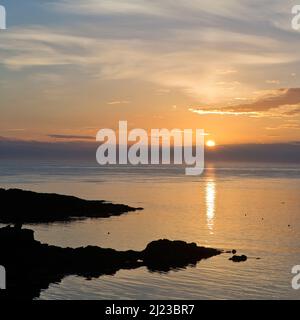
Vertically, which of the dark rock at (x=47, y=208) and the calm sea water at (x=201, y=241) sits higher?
the dark rock at (x=47, y=208)

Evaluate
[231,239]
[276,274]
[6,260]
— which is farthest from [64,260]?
[231,239]

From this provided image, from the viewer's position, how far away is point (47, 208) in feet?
366

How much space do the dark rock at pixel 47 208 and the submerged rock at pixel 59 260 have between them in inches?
1655

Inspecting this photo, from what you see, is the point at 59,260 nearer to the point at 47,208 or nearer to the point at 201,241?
the point at 201,241

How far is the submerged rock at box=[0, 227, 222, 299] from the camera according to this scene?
166 feet

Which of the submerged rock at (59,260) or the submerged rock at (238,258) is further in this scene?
the submerged rock at (238,258)

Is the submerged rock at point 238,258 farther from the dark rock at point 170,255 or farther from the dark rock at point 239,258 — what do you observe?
the dark rock at point 170,255

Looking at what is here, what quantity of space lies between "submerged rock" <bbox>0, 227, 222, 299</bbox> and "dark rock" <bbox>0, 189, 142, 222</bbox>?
1655 inches

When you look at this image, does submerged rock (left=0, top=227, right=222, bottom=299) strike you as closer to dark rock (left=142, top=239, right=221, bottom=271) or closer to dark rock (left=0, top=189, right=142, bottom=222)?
dark rock (left=142, top=239, right=221, bottom=271)

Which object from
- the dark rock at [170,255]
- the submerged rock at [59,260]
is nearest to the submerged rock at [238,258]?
the dark rock at [170,255]

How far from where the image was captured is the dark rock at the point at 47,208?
105 m

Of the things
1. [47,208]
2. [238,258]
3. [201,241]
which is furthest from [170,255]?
[47,208]
